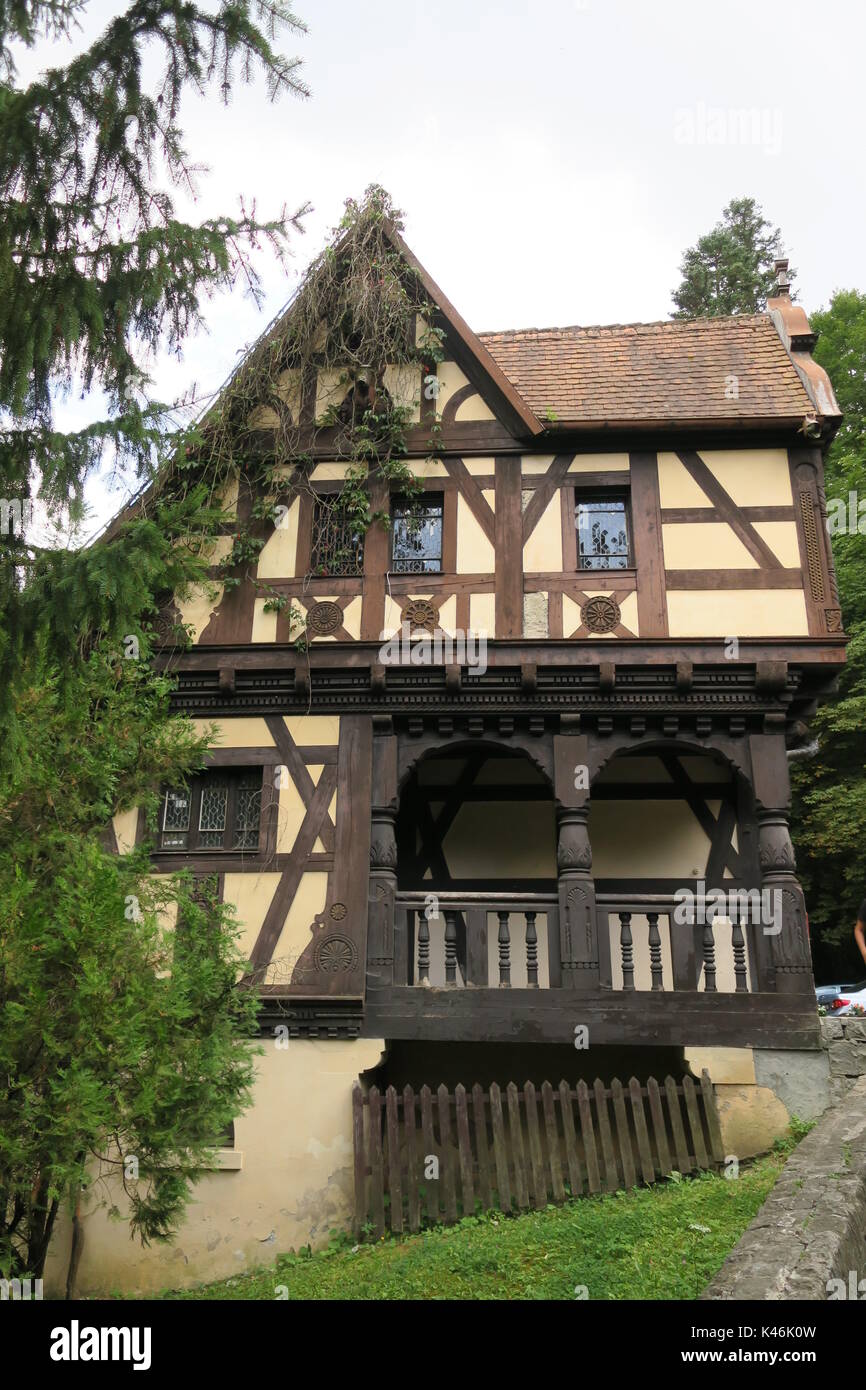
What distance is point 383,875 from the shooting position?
1130cm

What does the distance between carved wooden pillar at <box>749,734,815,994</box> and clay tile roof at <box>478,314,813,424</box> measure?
12.1 feet

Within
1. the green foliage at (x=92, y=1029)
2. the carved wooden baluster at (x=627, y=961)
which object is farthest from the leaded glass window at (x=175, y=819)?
the carved wooden baluster at (x=627, y=961)

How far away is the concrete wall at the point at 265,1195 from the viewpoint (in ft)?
33.6

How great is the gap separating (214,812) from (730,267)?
27056 mm

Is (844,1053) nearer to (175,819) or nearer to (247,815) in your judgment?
(247,815)

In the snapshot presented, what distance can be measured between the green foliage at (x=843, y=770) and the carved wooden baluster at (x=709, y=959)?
13.1 meters

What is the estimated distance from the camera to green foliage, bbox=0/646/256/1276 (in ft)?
22.1

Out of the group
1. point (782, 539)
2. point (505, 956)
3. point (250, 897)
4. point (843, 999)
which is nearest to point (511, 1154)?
point (505, 956)

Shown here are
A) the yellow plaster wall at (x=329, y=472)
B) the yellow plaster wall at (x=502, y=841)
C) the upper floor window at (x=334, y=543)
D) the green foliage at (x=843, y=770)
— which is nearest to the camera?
the upper floor window at (x=334, y=543)

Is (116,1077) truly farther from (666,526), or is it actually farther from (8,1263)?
(666,526)

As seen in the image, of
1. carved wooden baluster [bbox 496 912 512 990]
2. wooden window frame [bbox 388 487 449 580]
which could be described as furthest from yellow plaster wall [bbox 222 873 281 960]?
wooden window frame [bbox 388 487 449 580]

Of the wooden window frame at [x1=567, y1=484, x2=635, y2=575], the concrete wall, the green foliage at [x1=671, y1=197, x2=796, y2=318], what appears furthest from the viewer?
the green foliage at [x1=671, y1=197, x2=796, y2=318]

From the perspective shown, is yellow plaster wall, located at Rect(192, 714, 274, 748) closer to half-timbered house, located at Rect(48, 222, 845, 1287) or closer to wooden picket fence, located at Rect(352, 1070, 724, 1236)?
half-timbered house, located at Rect(48, 222, 845, 1287)

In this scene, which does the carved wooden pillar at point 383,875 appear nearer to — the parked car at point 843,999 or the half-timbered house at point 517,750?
the half-timbered house at point 517,750
